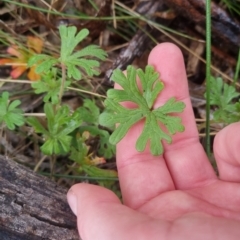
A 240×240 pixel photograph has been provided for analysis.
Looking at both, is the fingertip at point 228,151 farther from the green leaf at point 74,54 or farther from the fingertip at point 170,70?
the green leaf at point 74,54

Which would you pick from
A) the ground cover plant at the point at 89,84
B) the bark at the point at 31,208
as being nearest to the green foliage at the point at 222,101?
the ground cover plant at the point at 89,84

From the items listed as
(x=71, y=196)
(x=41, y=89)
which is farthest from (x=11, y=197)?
(x=41, y=89)

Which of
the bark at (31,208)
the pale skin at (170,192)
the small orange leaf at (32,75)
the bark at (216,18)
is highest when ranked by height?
the bark at (216,18)

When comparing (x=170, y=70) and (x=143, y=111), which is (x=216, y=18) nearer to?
(x=170, y=70)

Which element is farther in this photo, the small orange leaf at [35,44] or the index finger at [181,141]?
the small orange leaf at [35,44]

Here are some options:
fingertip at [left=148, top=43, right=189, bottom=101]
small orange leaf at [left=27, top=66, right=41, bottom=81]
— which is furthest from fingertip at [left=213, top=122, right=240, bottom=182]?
small orange leaf at [left=27, top=66, right=41, bottom=81]

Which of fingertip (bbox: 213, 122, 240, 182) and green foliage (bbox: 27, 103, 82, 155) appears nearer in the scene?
fingertip (bbox: 213, 122, 240, 182)

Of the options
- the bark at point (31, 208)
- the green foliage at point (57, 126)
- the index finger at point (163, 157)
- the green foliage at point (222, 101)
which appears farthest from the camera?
the green foliage at point (222, 101)

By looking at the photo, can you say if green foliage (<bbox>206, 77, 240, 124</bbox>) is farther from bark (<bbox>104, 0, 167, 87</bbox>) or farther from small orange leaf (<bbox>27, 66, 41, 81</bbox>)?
small orange leaf (<bbox>27, 66, 41, 81</bbox>)
